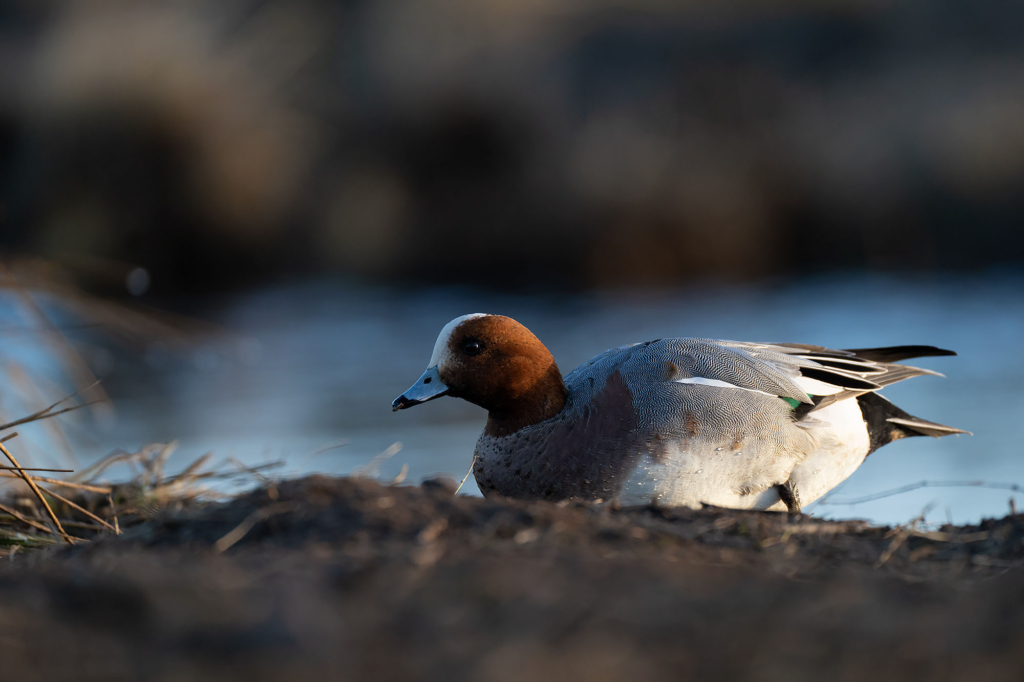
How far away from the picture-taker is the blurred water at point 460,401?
657cm

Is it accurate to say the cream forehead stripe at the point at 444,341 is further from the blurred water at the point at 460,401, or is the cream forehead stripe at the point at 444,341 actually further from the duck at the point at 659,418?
the blurred water at the point at 460,401

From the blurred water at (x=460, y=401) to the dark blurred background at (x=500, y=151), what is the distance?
1.32 metres

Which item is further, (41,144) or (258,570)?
(41,144)

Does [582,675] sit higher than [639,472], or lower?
higher

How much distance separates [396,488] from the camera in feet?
7.89

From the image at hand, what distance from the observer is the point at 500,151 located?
14.3 metres

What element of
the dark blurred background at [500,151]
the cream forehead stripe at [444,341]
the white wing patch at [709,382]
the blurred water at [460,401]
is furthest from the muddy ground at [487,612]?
the dark blurred background at [500,151]

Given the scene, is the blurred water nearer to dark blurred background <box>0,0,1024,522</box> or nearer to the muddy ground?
dark blurred background <box>0,0,1024,522</box>

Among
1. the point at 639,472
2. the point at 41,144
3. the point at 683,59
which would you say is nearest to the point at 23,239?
the point at 41,144

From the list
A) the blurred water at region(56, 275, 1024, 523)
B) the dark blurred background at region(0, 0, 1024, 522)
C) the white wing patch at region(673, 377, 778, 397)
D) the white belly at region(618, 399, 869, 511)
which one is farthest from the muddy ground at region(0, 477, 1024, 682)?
the dark blurred background at region(0, 0, 1024, 522)

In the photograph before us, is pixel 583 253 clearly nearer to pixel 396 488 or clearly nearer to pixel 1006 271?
pixel 1006 271

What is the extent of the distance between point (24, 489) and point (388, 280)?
9.73 metres

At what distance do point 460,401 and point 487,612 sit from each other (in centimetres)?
720

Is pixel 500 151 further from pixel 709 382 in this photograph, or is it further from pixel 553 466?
pixel 553 466
